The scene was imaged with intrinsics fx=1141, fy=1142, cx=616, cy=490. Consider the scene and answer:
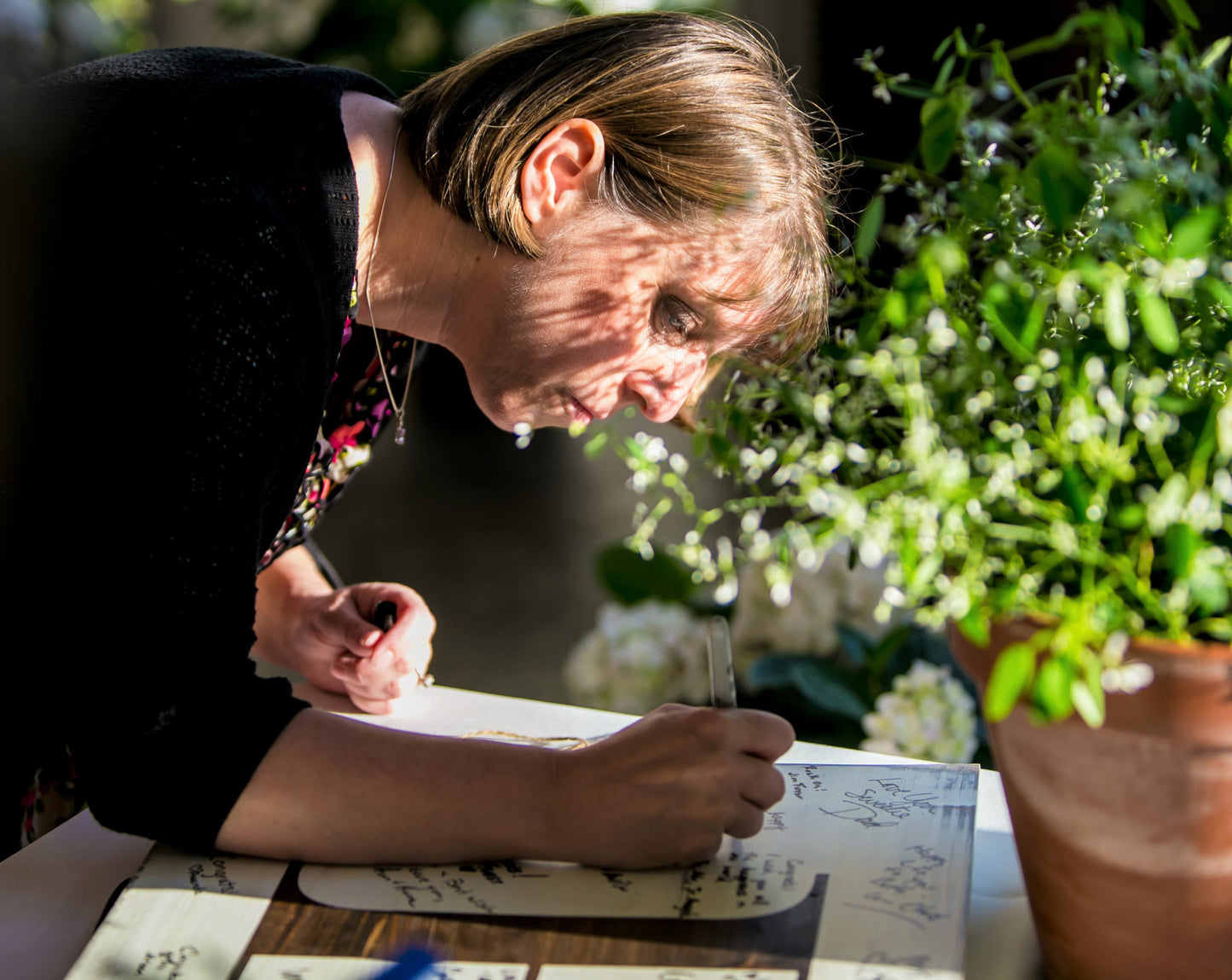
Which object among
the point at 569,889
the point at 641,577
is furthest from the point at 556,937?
the point at 641,577

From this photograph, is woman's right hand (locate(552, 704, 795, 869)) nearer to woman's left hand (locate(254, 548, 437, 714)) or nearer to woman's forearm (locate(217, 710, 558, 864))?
woman's forearm (locate(217, 710, 558, 864))

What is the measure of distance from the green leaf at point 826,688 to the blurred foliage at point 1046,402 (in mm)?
867

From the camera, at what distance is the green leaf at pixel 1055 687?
0.40 m

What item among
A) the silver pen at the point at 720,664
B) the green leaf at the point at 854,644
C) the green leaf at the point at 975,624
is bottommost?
the green leaf at the point at 854,644

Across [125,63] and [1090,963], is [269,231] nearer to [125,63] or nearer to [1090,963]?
[125,63]

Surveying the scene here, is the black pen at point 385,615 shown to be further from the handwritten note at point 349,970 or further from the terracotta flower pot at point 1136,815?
the terracotta flower pot at point 1136,815

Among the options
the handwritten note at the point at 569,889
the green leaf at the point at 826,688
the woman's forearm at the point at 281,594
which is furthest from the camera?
the green leaf at the point at 826,688

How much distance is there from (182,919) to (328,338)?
0.41m

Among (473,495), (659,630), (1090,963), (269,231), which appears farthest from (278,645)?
(473,495)

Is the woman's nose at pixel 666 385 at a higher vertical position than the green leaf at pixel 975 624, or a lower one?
lower

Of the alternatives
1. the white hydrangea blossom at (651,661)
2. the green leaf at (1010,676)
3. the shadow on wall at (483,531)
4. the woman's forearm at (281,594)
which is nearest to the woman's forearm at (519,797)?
the green leaf at (1010,676)

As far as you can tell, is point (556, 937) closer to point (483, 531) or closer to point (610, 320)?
point (610, 320)

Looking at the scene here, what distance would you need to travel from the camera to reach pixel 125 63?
896 mm

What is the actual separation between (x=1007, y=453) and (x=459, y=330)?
26.7 inches
